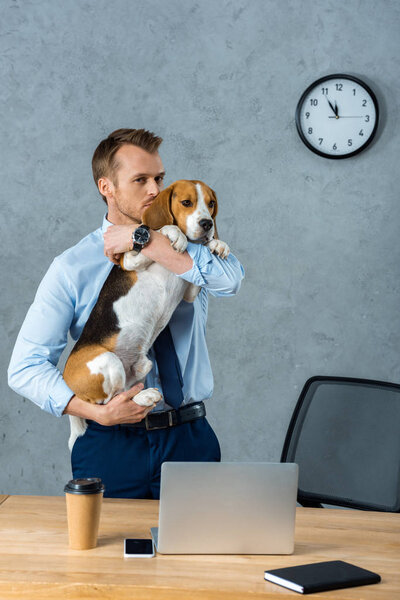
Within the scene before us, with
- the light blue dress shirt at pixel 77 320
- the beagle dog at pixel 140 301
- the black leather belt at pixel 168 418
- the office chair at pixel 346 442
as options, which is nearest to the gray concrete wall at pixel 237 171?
the office chair at pixel 346 442

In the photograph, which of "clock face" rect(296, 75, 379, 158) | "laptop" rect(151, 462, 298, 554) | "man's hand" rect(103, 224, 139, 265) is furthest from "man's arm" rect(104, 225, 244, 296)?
"clock face" rect(296, 75, 379, 158)

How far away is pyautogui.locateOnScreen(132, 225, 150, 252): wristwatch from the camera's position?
1622mm

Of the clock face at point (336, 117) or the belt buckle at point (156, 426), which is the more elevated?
the clock face at point (336, 117)

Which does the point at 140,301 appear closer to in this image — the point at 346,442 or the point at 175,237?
the point at 175,237

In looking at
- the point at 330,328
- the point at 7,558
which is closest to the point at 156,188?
the point at 7,558

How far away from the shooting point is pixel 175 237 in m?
1.64

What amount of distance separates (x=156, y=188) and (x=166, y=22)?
142 cm

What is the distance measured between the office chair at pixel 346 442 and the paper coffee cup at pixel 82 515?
0.95 meters

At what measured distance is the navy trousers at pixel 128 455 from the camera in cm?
179

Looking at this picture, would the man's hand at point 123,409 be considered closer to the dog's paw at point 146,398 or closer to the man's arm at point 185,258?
the dog's paw at point 146,398

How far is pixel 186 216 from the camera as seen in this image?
167 centimetres

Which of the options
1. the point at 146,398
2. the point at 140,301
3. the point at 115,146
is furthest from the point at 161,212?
the point at 146,398

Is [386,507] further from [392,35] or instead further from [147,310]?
[392,35]

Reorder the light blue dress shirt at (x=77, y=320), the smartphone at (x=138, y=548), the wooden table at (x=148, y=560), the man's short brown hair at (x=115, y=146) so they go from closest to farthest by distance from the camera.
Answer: the wooden table at (x=148, y=560), the smartphone at (x=138, y=548), the light blue dress shirt at (x=77, y=320), the man's short brown hair at (x=115, y=146)
